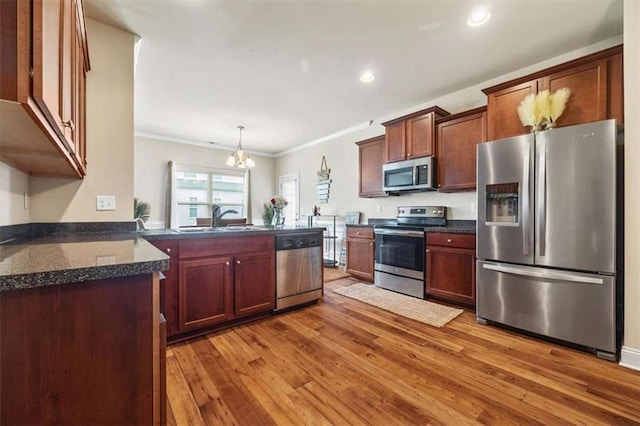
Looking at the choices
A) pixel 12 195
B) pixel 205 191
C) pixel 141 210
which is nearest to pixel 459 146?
pixel 12 195

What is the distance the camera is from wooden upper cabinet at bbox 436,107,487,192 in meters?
3.16

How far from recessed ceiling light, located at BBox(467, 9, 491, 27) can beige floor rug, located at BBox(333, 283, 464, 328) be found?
106 inches

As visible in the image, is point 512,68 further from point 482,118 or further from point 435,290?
point 435,290

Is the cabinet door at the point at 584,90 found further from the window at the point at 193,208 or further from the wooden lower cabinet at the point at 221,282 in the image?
the window at the point at 193,208

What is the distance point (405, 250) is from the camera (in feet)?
11.7

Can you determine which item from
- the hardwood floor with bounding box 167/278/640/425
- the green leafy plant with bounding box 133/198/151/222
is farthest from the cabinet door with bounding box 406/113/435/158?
the green leafy plant with bounding box 133/198/151/222

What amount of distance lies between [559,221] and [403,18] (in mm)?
2088

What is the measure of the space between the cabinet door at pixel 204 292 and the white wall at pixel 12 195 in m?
1.01

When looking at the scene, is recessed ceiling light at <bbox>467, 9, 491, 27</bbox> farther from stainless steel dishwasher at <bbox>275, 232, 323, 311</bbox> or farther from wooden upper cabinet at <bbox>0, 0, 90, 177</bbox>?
wooden upper cabinet at <bbox>0, 0, 90, 177</bbox>

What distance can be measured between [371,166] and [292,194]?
2846mm

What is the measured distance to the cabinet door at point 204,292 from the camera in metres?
2.24

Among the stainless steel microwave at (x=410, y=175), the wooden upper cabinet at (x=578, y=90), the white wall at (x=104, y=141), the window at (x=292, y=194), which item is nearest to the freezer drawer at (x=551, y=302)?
the stainless steel microwave at (x=410, y=175)

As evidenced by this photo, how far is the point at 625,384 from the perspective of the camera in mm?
1712

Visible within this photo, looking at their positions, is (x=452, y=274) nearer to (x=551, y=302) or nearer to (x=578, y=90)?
(x=551, y=302)
